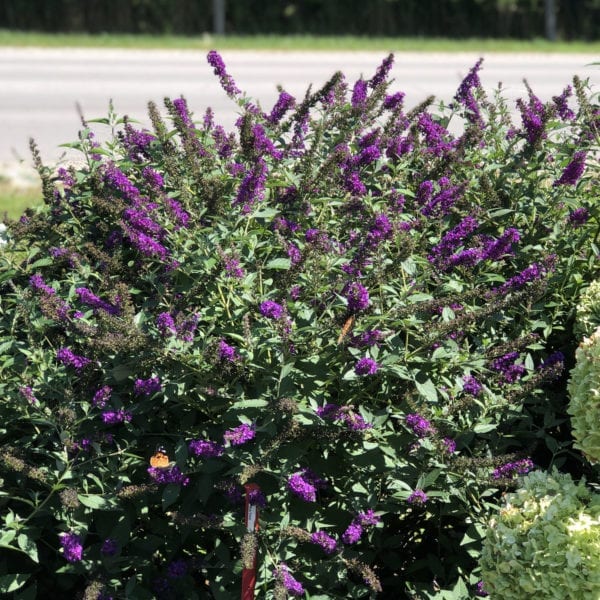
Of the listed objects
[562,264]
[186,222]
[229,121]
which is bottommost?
[229,121]

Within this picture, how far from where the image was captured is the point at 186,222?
3227 mm

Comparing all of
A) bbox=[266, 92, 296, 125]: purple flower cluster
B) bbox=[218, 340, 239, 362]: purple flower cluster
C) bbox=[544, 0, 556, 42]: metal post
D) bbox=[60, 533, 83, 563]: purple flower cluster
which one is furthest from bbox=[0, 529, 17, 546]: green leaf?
bbox=[544, 0, 556, 42]: metal post

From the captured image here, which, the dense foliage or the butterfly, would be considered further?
the dense foliage

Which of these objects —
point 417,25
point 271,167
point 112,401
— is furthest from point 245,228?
point 417,25

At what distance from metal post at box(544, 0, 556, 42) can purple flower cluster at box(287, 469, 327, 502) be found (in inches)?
731

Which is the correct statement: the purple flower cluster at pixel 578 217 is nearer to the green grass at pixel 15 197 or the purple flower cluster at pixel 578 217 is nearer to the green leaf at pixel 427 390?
the green leaf at pixel 427 390

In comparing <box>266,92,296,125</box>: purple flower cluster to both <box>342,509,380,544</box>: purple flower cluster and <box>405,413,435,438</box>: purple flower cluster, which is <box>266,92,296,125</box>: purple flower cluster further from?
<box>342,509,380,544</box>: purple flower cluster

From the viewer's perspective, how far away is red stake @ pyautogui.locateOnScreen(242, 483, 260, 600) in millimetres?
2809

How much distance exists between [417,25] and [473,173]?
17.9 m

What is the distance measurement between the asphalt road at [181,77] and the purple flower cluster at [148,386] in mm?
8853

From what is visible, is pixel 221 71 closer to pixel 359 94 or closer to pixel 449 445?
pixel 359 94

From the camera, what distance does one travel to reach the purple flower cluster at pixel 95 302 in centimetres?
298

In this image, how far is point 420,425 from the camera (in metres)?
2.87

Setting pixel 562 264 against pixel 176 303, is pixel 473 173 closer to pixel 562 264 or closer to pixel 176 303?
pixel 562 264
